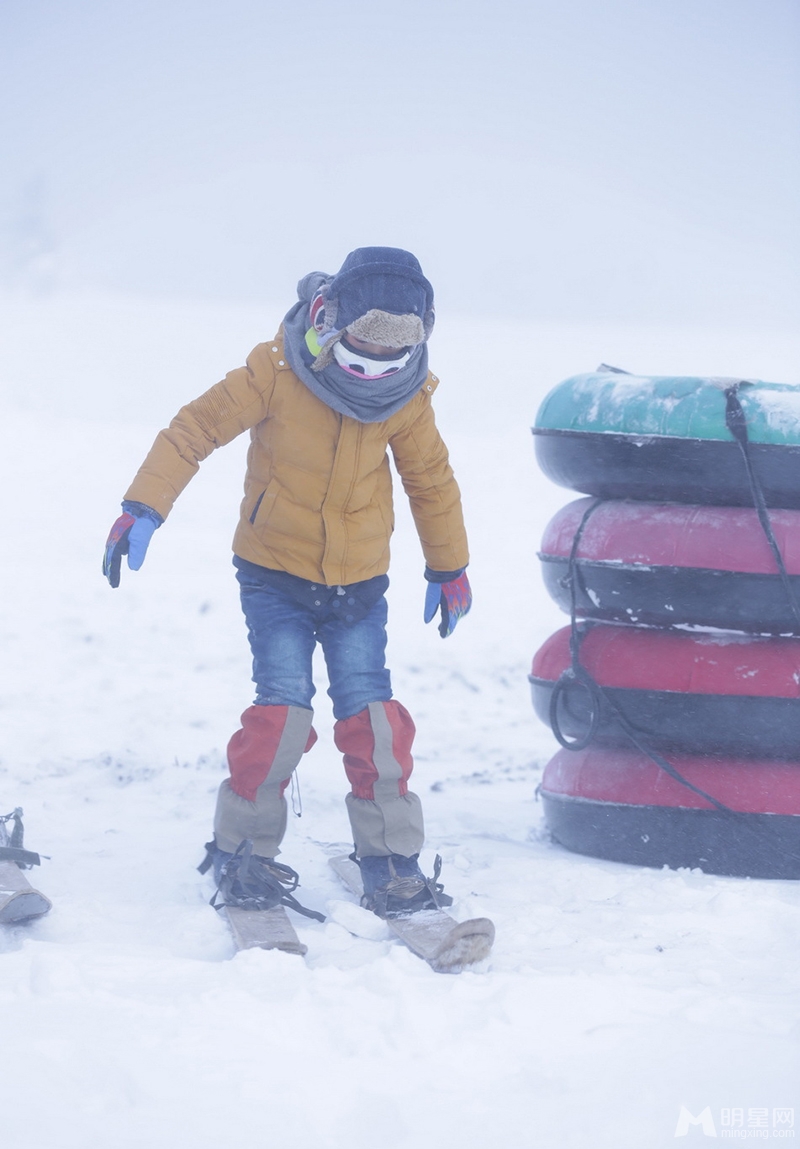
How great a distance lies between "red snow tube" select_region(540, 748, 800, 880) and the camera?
2.89 metres

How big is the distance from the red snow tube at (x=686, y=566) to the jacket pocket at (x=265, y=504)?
3.19 feet

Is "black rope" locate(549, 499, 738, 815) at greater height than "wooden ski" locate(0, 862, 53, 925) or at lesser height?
greater

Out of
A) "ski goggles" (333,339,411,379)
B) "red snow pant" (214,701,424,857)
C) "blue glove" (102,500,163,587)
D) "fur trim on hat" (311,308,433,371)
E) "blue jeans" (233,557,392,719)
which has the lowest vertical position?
"red snow pant" (214,701,424,857)

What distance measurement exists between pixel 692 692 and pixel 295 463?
1.23 metres

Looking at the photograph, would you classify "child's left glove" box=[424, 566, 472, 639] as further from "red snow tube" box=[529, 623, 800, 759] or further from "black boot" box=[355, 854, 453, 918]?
"black boot" box=[355, 854, 453, 918]

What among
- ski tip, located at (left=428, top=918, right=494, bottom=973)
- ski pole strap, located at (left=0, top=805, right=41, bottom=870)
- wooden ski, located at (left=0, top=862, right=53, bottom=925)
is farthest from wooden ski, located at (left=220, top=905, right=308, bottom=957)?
ski pole strap, located at (left=0, top=805, right=41, bottom=870)

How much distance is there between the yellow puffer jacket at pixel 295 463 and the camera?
2.57 meters

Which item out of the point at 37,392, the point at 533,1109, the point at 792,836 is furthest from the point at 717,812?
the point at 37,392

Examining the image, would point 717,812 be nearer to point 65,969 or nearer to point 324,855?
point 324,855

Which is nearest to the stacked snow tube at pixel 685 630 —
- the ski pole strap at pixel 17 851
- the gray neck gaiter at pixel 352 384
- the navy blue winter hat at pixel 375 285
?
the gray neck gaiter at pixel 352 384

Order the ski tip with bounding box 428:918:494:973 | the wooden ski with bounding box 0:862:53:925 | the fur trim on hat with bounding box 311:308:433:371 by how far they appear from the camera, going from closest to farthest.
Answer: the ski tip with bounding box 428:918:494:973 < the wooden ski with bounding box 0:862:53:925 < the fur trim on hat with bounding box 311:308:433:371

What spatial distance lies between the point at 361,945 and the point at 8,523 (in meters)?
5.13

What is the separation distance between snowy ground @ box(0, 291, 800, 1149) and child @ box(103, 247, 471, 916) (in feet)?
0.73

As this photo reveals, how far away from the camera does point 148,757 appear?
4.12m
